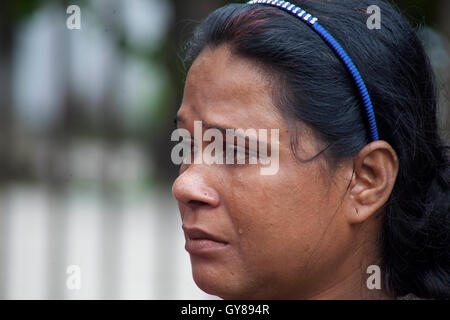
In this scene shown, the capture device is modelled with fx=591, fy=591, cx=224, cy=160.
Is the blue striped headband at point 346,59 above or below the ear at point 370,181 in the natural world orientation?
above

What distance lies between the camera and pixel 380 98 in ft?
6.26

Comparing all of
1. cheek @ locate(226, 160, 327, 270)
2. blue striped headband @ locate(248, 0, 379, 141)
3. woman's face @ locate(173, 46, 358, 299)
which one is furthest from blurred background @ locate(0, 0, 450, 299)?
cheek @ locate(226, 160, 327, 270)

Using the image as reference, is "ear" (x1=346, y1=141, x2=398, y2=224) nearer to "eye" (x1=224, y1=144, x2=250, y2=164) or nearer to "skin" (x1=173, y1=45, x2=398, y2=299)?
"skin" (x1=173, y1=45, x2=398, y2=299)

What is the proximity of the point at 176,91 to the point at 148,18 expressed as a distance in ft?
1.88

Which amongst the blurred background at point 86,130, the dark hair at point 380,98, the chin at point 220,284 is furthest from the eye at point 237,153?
the blurred background at point 86,130

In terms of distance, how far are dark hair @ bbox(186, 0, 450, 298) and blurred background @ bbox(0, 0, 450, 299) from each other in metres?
2.00

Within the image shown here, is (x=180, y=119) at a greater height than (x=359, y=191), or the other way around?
(x=180, y=119)

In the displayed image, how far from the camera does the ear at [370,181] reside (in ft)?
6.22

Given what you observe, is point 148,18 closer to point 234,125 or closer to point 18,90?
point 18,90

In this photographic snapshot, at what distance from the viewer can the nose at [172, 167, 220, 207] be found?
1.84 metres

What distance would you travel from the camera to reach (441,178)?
84.6 inches

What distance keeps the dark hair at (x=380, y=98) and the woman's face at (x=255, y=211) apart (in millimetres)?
62

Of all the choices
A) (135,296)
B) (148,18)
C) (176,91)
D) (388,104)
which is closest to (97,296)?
(135,296)

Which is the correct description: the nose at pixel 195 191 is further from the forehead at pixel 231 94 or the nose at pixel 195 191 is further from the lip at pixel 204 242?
the forehead at pixel 231 94
